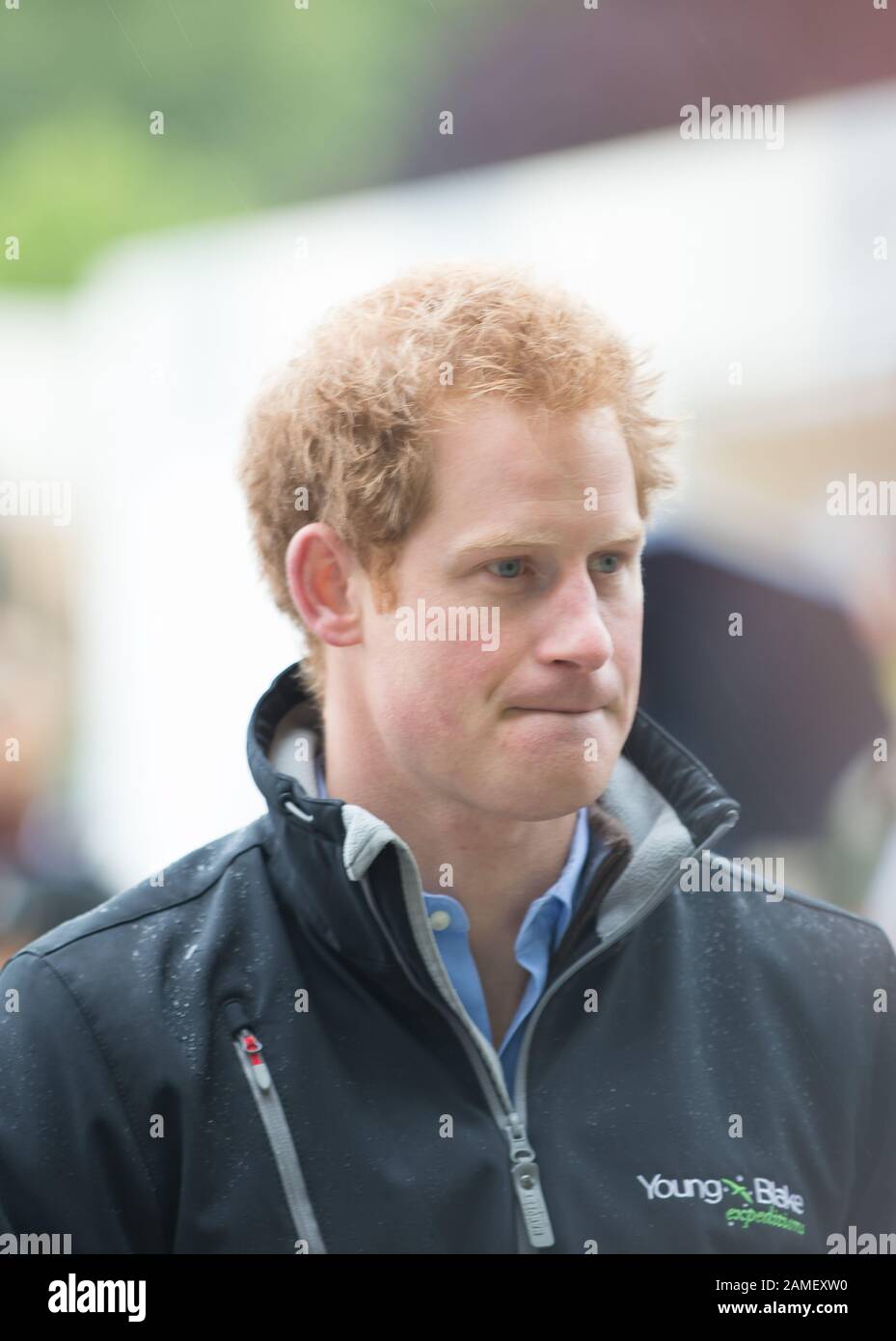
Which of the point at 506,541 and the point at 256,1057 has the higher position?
the point at 506,541

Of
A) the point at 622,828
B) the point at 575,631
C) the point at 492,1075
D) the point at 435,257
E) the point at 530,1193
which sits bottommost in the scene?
the point at 530,1193

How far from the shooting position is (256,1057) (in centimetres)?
130

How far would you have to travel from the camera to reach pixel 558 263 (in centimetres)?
174

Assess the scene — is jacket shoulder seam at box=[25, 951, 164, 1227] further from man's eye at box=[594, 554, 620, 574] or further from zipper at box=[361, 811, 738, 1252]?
man's eye at box=[594, 554, 620, 574]

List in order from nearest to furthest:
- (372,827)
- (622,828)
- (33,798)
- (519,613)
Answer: (372,827) < (519,613) < (622,828) < (33,798)

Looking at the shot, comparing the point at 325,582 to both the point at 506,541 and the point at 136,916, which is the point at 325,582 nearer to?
the point at 506,541

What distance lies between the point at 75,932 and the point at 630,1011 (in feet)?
1.88

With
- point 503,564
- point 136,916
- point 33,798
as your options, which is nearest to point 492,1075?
point 136,916

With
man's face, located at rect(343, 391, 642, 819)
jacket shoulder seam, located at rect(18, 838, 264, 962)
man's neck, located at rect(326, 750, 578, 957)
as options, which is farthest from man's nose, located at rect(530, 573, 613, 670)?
jacket shoulder seam, located at rect(18, 838, 264, 962)

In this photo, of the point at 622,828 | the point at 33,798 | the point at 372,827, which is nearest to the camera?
the point at 372,827

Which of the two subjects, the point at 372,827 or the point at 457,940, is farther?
the point at 457,940

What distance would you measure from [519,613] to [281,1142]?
1.86 feet

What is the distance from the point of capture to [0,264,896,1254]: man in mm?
1289
